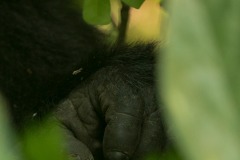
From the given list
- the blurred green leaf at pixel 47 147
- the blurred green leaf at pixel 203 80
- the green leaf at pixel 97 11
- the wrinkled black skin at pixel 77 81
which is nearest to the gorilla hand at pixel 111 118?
the wrinkled black skin at pixel 77 81

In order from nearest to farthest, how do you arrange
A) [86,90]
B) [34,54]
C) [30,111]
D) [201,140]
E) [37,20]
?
[201,140]
[86,90]
[30,111]
[34,54]
[37,20]

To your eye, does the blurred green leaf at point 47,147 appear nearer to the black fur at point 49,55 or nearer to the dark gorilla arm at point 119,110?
the dark gorilla arm at point 119,110

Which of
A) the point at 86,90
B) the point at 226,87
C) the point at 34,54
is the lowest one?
the point at 34,54

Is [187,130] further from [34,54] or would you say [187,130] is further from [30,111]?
[34,54]

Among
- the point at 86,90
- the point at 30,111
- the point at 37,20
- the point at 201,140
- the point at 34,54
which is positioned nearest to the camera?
the point at 201,140

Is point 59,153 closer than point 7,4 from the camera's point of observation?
Yes

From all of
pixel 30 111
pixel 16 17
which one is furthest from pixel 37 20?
pixel 30 111

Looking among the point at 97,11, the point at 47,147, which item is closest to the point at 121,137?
the point at 97,11
